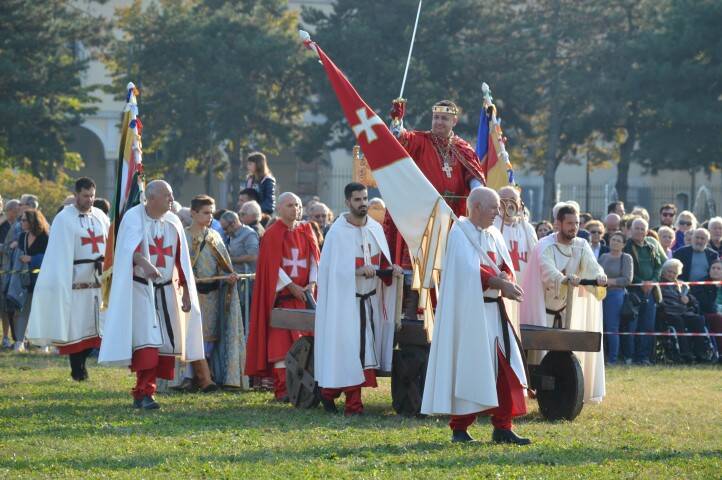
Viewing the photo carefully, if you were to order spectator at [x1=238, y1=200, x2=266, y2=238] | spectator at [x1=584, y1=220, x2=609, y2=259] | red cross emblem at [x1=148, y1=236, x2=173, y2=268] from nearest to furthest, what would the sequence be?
red cross emblem at [x1=148, y1=236, x2=173, y2=268] < spectator at [x1=238, y1=200, x2=266, y2=238] < spectator at [x1=584, y1=220, x2=609, y2=259]

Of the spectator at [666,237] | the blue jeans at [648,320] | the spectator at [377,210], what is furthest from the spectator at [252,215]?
the spectator at [666,237]

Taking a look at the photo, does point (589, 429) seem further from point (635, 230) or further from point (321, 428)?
point (635, 230)

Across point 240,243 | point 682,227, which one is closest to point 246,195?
point 240,243

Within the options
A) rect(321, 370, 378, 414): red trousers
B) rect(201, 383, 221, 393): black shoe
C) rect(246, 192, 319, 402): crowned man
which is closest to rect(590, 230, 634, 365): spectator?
rect(246, 192, 319, 402): crowned man

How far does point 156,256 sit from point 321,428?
244cm

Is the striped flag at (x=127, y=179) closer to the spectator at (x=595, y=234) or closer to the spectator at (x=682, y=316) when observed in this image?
the spectator at (x=595, y=234)

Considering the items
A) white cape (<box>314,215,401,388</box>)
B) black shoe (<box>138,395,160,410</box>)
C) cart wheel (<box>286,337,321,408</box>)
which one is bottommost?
black shoe (<box>138,395,160,410</box>)

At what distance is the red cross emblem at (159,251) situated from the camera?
42.3 feet

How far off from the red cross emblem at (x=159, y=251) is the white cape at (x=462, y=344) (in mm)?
3308

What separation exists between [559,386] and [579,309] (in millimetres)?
1270

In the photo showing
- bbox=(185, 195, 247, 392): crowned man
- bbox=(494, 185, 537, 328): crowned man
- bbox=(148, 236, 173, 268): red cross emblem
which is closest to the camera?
bbox=(148, 236, 173, 268): red cross emblem

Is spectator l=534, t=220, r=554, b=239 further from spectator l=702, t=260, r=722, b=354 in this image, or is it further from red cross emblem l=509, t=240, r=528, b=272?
red cross emblem l=509, t=240, r=528, b=272

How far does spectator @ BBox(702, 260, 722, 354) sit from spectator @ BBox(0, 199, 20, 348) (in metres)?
9.02

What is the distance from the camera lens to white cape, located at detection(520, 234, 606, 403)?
13.1 metres
